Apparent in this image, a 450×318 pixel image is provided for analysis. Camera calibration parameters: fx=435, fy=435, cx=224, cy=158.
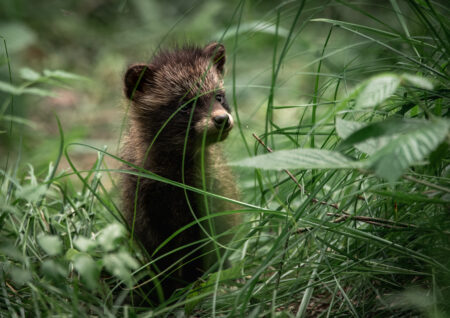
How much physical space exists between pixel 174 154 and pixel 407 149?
6.65 feet

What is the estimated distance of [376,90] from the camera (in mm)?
1492

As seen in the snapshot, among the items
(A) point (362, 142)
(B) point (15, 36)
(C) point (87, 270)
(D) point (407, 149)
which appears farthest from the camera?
(B) point (15, 36)

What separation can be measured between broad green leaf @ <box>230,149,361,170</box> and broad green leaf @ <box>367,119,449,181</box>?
0.52ft

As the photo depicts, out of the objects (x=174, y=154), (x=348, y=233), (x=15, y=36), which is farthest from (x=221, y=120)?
(x=15, y=36)

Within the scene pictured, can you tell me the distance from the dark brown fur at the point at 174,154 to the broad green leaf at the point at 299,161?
119 cm

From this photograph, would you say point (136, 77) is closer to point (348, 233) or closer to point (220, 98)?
point (220, 98)

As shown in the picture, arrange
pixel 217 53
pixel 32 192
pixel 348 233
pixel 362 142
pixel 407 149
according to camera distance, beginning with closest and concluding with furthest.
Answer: pixel 407 149, pixel 362 142, pixel 32 192, pixel 348 233, pixel 217 53

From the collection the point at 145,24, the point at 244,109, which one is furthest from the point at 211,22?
the point at 244,109

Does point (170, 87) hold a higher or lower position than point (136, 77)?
lower

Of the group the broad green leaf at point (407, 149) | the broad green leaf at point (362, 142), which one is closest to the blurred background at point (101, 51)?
the broad green leaf at point (362, 142)

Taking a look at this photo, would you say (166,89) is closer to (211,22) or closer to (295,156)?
(295,156)

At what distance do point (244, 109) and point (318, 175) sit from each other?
509 cm

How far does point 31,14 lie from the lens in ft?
29.6

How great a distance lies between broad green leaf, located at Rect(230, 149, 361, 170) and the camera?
1565 millimetres
